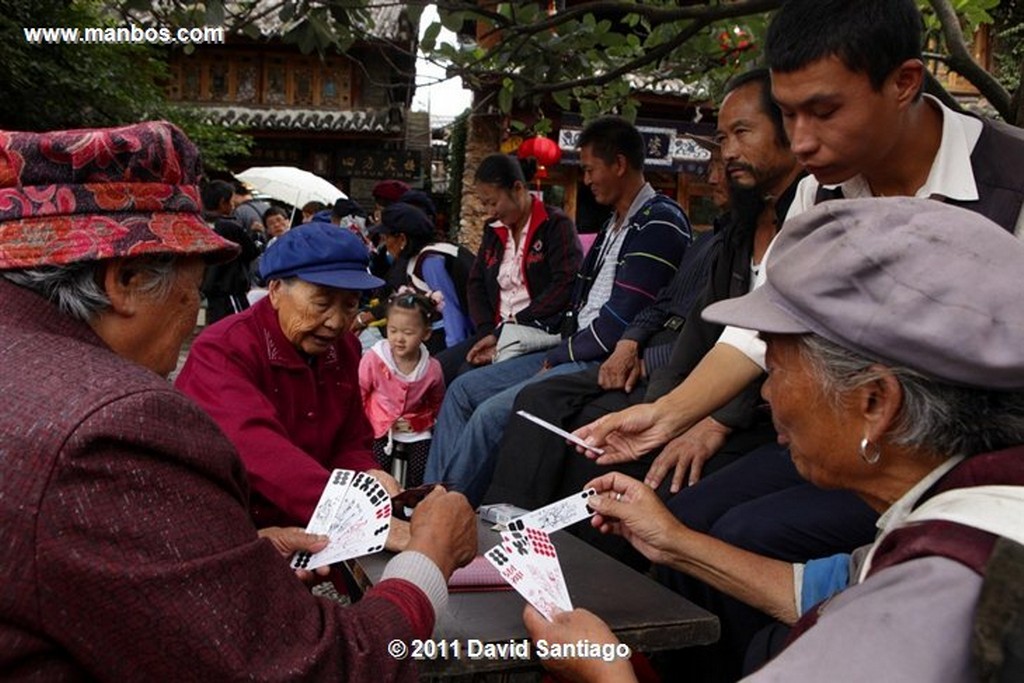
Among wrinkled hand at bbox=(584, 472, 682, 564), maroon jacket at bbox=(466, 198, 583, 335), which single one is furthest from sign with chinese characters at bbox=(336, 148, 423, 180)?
wrinkled hand at bbox=(584, 472, 682, 564)

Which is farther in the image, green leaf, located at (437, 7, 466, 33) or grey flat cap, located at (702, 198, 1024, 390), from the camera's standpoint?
green leaf, located at (437, 7, 466, 33)

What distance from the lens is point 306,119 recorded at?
19984 mm

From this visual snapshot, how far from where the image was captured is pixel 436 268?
21.1ft

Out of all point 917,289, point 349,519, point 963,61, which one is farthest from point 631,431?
point 963,61

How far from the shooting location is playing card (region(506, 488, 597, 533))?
2221 mm

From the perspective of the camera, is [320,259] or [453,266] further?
[453,266]

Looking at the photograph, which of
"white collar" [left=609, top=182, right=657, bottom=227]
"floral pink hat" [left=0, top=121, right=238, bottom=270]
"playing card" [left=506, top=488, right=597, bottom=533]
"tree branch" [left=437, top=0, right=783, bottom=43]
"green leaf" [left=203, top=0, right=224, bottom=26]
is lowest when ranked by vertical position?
"playing card" [left=506, top=488, right=597, bottom=533]

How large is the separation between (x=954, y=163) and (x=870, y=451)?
1.32 meters

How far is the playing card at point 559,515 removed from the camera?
2221 mm

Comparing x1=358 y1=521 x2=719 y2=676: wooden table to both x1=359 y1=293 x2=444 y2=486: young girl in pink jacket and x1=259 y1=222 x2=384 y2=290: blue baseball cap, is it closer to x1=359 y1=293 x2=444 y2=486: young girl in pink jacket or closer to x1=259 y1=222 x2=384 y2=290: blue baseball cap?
x1=259 y1=222 x2=384 y2=290: blue baseball cap

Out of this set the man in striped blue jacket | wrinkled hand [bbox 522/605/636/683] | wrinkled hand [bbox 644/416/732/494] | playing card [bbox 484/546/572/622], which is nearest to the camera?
wrinkled hand [bbox 522/605/636/683]

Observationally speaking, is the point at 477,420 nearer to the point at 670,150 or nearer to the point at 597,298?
the point at 597,298

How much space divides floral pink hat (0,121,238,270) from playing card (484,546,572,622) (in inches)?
35.7

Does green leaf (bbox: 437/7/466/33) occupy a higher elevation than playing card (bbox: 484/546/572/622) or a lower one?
higher
